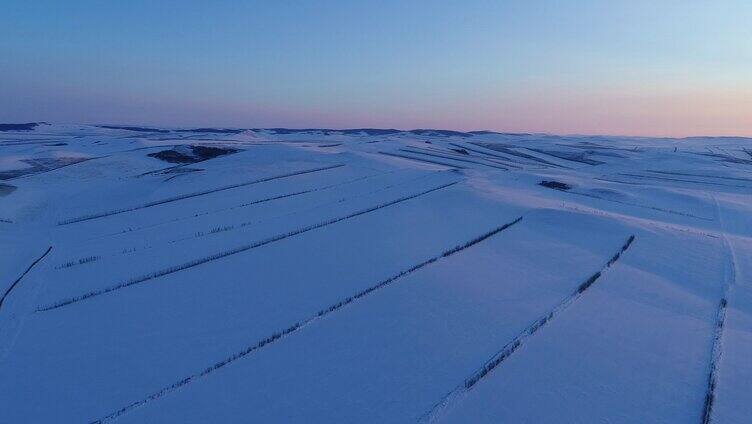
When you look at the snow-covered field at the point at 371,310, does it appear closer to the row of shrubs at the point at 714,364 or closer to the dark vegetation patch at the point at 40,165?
the row of shrubs at the point at 714,364

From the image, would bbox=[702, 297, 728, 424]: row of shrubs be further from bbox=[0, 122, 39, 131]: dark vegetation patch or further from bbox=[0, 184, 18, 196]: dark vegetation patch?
bbox=[0, 122, 39, 131]: dark vegetation patch

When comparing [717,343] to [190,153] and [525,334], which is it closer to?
[525,334]

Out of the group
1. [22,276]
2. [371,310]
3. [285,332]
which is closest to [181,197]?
[22,276]

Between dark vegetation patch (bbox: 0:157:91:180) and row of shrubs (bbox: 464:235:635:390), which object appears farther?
dark vegetation patch (bbox: 0:157:91:180)

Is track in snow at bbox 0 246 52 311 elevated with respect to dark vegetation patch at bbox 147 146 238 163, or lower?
lower

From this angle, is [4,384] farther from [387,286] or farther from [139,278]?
[387,286]

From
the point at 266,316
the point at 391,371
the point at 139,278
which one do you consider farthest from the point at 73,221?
the point at 391,371

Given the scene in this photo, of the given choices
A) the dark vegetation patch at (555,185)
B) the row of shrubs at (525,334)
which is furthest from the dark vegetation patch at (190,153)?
the row of shrubs at (525,334)

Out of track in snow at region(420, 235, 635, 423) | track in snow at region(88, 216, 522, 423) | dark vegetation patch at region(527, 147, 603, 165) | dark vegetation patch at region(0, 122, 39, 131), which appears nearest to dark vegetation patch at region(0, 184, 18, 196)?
track in snow at region(88, 216, 522, 423)
